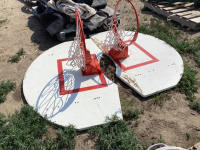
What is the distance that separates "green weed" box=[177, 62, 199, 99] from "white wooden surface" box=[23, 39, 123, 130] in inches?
72.4

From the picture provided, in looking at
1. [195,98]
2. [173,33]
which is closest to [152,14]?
[173,33]

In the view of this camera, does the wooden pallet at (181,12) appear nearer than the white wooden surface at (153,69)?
No

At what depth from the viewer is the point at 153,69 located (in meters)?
4.90

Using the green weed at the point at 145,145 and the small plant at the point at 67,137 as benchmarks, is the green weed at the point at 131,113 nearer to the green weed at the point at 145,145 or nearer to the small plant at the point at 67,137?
the green weed at the point at 145,145

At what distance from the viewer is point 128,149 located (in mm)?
3117

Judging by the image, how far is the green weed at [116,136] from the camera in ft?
10.5

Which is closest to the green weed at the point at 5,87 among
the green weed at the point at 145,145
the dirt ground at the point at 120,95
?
the dirt ground at the point at 120,95

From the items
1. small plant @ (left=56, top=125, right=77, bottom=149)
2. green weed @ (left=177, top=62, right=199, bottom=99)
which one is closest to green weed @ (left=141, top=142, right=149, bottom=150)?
small plant @ (left=56, top=125, right=77, bottom=149)

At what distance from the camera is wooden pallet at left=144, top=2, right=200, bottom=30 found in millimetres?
6977

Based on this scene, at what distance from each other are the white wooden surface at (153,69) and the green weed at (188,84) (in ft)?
0.44

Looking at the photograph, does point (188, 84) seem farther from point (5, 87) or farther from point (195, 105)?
point (5, 87)

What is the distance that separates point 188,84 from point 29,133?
4.15 metres

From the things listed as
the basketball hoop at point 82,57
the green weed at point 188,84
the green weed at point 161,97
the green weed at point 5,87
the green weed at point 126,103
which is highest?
the basketball hoop at point 82,57

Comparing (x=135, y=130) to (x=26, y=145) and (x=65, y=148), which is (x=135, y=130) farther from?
(x=26, y=145)
